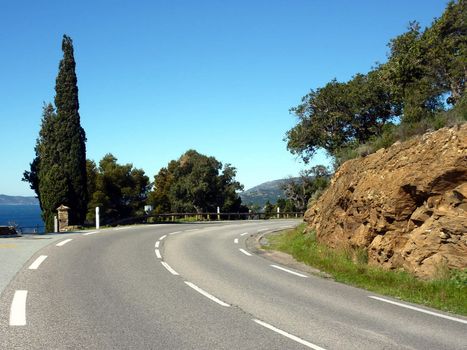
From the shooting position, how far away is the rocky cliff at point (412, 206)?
37.9ft

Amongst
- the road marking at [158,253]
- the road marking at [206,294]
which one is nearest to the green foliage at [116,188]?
the road marking at [158,253]

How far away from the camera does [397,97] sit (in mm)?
25859

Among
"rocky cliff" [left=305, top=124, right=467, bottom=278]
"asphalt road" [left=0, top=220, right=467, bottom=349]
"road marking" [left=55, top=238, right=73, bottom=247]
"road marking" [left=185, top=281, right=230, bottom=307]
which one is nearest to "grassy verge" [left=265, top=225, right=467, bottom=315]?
"rocky cliff" [left=305, top=124, right=467, bottom=278]

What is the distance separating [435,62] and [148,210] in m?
23.7

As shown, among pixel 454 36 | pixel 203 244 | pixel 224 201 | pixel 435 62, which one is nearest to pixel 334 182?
pixel 203 244

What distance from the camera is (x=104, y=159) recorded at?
5928cm

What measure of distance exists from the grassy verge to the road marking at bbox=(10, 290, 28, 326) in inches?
286

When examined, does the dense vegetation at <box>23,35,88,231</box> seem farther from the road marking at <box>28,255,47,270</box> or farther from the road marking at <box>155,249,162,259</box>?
the road marking at <box>28,255,47,270</box>

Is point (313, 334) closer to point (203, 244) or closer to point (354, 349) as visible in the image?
point (354, 349)

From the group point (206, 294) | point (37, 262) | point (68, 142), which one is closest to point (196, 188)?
point (68, 142)

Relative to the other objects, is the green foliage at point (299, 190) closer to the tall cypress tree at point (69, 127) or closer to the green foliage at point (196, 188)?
the green foliage at point (196, 188)

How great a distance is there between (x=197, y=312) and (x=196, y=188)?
60739mm

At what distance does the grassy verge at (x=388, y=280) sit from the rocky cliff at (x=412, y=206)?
0.38 metres

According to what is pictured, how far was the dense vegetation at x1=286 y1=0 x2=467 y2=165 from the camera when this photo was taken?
1952 cm
